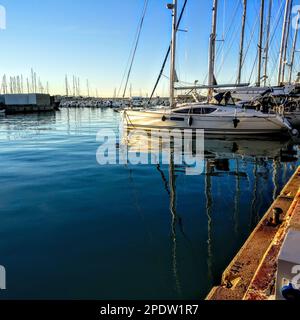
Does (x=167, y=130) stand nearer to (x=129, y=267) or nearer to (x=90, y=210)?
(x=90, y=210)

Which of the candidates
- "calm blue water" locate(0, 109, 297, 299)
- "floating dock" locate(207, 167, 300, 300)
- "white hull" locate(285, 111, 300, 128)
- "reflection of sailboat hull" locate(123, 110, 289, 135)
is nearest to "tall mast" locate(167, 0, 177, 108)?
"reflection of sailboat hull" locate(123, 110, 289, 135)

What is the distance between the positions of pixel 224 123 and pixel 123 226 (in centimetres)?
1513

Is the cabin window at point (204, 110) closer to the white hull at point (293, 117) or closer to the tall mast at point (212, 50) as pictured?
the tall mast at point (212, 50)

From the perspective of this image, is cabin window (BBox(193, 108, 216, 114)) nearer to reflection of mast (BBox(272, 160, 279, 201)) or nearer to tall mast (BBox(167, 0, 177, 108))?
tall mast (BBox(167, 0, 177, 108))

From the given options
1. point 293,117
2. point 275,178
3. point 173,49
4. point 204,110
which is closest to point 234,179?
point 275,178

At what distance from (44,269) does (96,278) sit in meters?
0.89

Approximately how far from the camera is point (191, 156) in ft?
46.2

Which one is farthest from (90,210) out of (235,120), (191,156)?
(235,120)

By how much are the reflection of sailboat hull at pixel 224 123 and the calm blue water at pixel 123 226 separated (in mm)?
8089

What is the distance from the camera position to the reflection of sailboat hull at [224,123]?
1920 centimetres

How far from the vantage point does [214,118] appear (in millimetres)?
19797

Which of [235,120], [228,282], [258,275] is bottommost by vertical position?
[228,282]

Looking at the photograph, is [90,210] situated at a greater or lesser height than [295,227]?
lesser

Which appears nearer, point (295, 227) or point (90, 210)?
point (295, 227)
